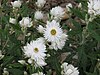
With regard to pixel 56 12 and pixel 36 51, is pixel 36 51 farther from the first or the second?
pixel 56 12

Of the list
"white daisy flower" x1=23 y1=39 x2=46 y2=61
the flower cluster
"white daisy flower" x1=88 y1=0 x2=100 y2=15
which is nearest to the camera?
"white daisy flower" x1=23 y1=39 x2=46 y2=61

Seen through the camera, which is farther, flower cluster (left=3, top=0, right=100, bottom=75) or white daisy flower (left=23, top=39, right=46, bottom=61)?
flower cluster (left=3, top=0, right=100, bottom=75)

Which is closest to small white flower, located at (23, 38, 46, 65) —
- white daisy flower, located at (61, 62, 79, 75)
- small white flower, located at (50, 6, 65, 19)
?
white daisy flower, located at (61, 62, 79, 75)

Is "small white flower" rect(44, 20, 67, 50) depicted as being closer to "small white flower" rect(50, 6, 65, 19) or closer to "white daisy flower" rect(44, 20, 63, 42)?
"white daisy flower" rect(44, 20, 63, 42)

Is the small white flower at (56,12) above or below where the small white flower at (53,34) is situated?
above

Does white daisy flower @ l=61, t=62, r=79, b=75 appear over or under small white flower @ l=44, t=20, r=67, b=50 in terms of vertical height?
under

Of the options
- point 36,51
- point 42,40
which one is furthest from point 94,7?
point 36,51

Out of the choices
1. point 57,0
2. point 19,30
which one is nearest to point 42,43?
point 19,30

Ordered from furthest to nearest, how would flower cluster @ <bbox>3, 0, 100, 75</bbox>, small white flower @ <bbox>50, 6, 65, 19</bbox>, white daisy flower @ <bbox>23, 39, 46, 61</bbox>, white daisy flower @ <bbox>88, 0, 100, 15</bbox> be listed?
small white flower @ <bbox>50, 6, 65, 19</bbox>
white daisy flower @ <bbox>88, 0, 100, 15</bbox>
flower cluster @ <bbox>3, 0, 100, 75</bbox>
white daisy flower @ <bbox>23, 39, 46, 61</bbox>

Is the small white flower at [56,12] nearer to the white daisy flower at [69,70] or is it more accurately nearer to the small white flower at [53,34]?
the small white flower at [53,34]

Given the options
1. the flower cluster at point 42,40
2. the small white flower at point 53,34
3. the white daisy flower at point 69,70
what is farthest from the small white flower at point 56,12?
the white daisy flower at point 69,70

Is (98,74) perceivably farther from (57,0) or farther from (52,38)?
(57,0)
